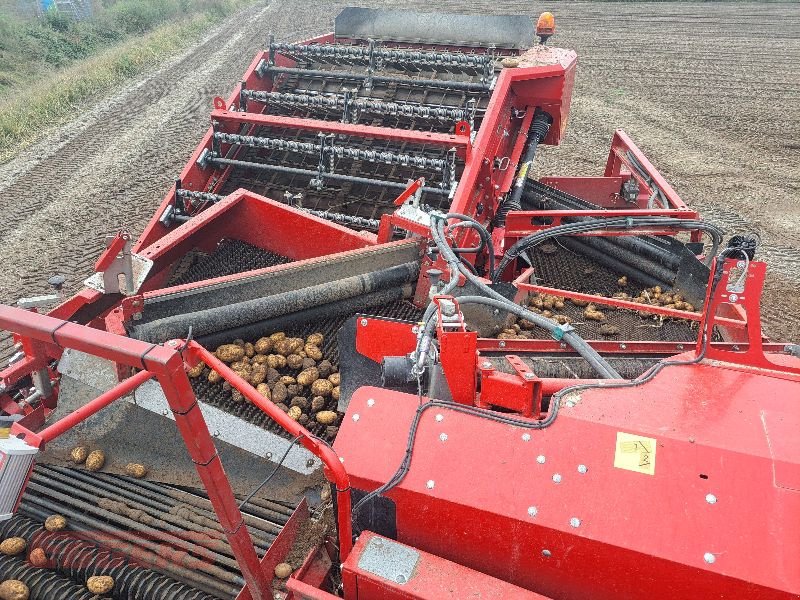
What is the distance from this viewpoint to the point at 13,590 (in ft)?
8.21

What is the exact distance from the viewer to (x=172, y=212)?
4441 mm

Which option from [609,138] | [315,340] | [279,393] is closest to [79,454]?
[279,393]

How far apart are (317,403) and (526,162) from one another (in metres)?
3.28

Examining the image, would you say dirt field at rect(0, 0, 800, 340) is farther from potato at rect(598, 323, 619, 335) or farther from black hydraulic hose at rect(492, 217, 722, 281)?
black hydraulic hose at rect(492, 217, 722, 281)

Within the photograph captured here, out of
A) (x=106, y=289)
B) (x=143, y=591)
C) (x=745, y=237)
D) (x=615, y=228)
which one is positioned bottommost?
(x=143, y=591)

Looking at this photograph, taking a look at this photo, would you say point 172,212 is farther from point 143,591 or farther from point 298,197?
point 143,591

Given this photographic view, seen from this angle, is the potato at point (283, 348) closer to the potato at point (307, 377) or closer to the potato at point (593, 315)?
the potato at point (307, 377)

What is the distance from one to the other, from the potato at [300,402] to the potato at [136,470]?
77 cm

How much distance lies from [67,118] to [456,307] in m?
9.91

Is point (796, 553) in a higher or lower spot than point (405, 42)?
lower

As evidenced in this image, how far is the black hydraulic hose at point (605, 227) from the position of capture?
3.76 meters

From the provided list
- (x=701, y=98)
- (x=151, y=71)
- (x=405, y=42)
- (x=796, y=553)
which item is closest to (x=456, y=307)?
(x=796, y=553)

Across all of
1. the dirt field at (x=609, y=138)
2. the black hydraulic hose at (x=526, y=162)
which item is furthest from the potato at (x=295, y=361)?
the dirt field at (x=609, y=138)

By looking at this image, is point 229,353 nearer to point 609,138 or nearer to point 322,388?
point 322,388
